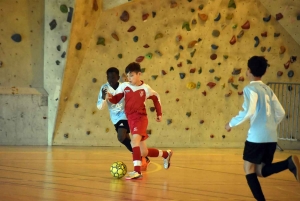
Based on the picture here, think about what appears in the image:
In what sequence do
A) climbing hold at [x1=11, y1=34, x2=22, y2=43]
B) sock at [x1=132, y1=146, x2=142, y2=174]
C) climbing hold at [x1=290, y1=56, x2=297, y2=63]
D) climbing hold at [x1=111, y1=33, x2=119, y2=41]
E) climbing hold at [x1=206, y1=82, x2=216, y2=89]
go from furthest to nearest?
climbing hold at [x1=290, y1=56, x2=297, y2=63] < climbing hold at [x1=206, y1=82, x2=216, y2=89] < climbing hold at [x1=111, y1=33, x2=119, y2=41] < climbing hold at [x1=11, y1=34, x2=22, y2=43] < sock at [x1=132, y1=146, x2=142, y2=174]

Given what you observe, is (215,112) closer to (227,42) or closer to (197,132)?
(197,132)

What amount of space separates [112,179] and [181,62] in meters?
4.16

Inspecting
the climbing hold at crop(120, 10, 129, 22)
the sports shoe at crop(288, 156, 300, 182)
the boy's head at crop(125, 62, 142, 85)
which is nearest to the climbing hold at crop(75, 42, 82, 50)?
the climbing hold at crop(120, 10, 129, 22)

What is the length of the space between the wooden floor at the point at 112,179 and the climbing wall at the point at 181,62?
1025mm

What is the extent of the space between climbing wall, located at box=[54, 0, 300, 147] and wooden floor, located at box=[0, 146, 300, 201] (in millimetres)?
1025

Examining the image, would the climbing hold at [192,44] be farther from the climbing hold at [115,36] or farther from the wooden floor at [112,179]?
the wooden floor at [112,179]

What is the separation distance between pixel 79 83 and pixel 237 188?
428 cm

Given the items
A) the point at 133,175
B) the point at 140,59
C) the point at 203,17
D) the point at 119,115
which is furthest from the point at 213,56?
the point at 133,175

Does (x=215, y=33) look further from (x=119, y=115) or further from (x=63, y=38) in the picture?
(x=119, y=115)

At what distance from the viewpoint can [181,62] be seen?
33.0 ft

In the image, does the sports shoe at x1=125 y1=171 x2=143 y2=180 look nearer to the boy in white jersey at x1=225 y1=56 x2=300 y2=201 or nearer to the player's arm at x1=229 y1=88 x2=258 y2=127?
the boy in white jersey at x1=225 y1=56 x2=300 y2=201

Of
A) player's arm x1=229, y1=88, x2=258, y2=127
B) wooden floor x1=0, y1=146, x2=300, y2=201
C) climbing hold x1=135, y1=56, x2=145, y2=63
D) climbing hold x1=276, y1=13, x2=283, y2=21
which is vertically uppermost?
climbing hold x1=276, y1=13, x2=283, y2=21

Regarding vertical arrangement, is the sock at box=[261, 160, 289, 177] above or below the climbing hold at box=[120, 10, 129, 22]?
below

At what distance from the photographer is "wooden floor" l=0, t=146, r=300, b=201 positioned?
5395 millimetres
